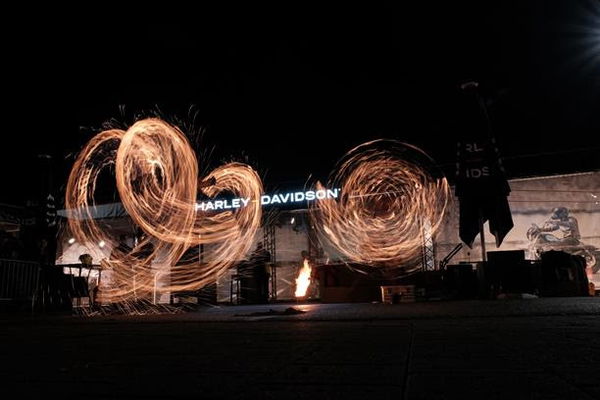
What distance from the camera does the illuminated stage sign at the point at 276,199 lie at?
1778 centimetres

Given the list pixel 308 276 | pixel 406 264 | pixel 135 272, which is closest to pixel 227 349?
pixel 135 272

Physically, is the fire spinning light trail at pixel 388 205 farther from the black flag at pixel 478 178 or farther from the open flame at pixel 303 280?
the black flag at pixel 478 178

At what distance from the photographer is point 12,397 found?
1962mm

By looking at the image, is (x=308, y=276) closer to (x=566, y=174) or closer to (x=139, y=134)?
(x=139, y=134)

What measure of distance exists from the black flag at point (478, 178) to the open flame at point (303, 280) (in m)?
7.12

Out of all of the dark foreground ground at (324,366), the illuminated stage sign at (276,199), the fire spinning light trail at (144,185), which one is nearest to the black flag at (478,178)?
the fire spinning light trail at (144,185)

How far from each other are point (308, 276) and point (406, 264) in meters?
3.85

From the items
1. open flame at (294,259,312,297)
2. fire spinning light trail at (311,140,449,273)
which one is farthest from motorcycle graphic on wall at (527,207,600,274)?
open flame at (294,259,312,297)

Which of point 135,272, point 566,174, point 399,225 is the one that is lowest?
point 135,272

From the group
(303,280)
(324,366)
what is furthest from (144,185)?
(324,366)

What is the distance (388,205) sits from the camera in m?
16.9

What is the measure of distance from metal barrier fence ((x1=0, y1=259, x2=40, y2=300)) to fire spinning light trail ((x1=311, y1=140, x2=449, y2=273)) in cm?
887

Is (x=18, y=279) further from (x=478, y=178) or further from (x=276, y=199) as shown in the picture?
(x=478, y=178)

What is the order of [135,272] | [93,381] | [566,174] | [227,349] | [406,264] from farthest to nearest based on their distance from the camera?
[566,174] → [406,264] → [135,272] → [227,349] → [93,381]
